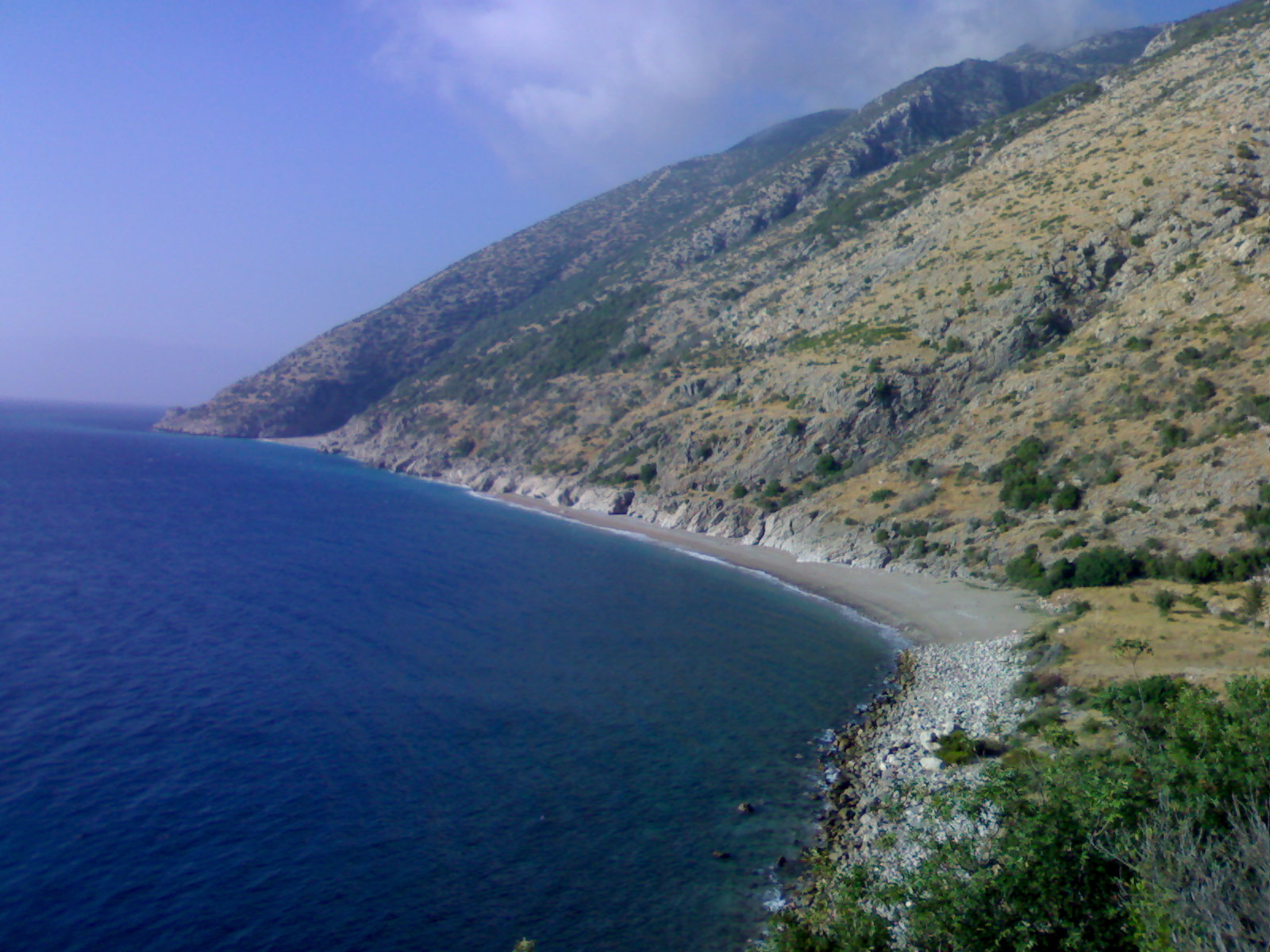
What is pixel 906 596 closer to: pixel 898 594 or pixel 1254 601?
pixel 898 594

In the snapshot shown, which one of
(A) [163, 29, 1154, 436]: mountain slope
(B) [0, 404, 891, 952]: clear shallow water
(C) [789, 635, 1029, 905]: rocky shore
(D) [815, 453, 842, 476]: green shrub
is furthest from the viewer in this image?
(A) [163, 29, 1154, 436]: mountain slope

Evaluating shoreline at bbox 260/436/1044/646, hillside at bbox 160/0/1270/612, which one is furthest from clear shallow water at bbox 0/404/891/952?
hillside at bbox 160/0/1270/612

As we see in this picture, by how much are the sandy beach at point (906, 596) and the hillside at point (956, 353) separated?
6.82ft

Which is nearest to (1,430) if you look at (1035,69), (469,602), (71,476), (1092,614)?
(71,476)

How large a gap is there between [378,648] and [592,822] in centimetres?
1837

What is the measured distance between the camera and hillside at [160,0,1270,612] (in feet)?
161

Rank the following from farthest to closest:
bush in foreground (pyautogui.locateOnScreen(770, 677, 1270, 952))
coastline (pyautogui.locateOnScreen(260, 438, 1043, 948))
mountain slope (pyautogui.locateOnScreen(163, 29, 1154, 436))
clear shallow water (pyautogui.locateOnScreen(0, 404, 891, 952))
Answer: mountain slope (pyautogui.locateOnScreen(163, 29, 1154, 436)) < coastline (pyautogui.locateOnScreen(260, 438, 1043, 948)) < clear shallow water (pyautogui.locateOnScreen(0, 404, 891, 952)) < bush in foreground (pyautogui.locateOnScreen(770, 677, 1270, 952))

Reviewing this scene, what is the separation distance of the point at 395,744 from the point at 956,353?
2384 inches

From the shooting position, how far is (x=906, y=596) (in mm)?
48688

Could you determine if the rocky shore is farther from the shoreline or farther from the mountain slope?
the mountain slope

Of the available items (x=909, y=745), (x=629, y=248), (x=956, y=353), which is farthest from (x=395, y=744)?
(x=629, y=248)

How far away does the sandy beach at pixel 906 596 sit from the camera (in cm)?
4181

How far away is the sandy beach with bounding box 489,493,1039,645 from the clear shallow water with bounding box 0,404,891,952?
2767 mm

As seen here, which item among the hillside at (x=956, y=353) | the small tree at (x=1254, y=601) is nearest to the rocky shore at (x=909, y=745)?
the small tree at (x=1254, y=601)
